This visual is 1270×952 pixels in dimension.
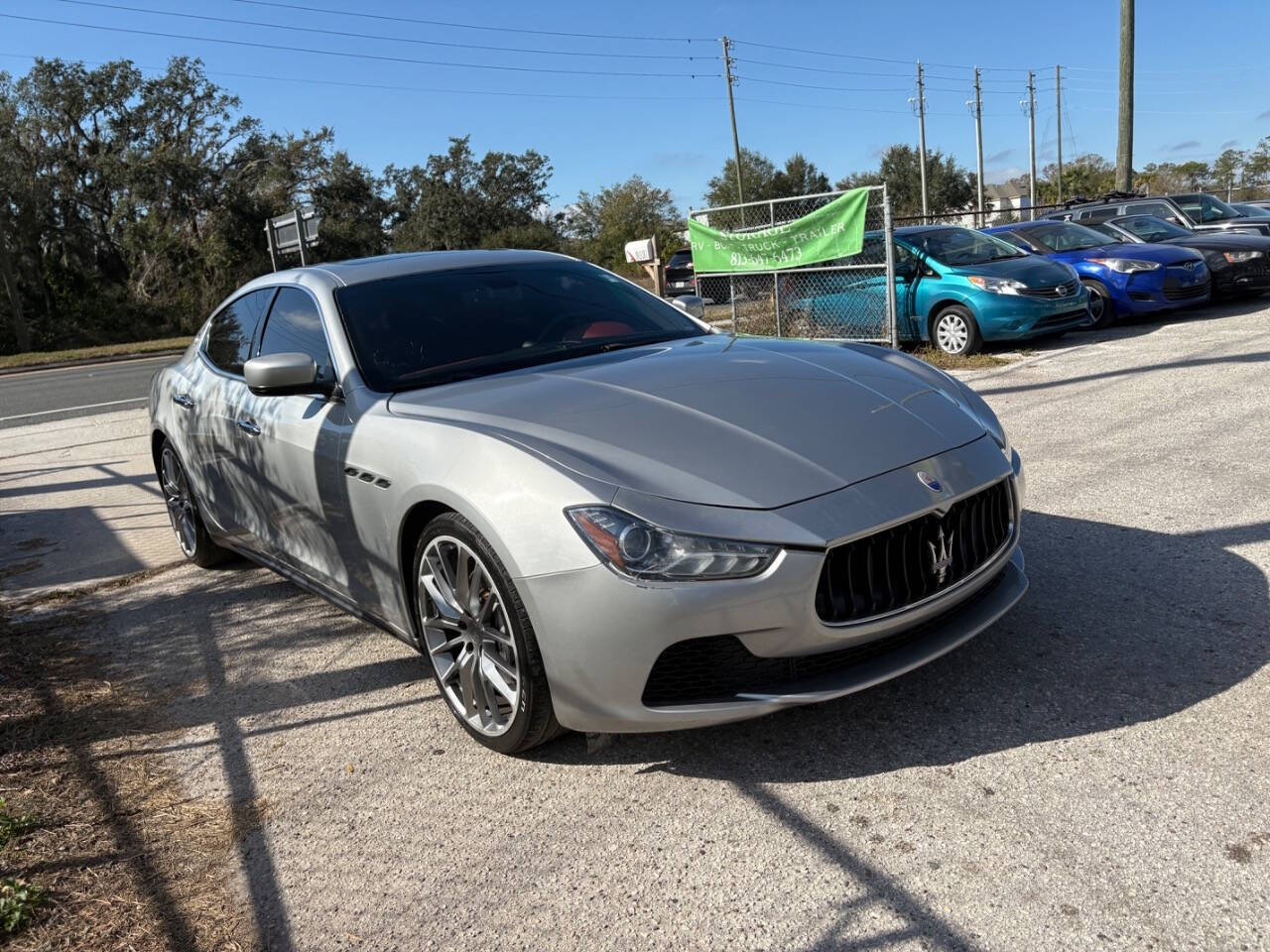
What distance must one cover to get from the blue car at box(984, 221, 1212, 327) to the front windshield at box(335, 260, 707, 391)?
981cm

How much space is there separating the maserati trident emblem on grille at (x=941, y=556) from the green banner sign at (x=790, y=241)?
8.41m

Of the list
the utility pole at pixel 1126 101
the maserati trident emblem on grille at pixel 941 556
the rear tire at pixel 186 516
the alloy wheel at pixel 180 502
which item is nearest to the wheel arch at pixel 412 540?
the maserati trident emblem on grille at pixel 941 556

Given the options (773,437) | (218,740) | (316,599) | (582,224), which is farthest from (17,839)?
(582,224)

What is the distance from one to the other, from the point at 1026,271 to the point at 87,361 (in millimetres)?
29272

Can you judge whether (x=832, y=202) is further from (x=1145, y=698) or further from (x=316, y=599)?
(x=1145, y=698)

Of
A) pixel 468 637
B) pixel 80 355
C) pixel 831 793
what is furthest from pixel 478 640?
pixel 80 355

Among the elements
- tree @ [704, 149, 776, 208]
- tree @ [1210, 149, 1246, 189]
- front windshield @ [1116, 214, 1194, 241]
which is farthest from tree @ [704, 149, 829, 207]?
front windshield @ [1116, 214, 1194, 241]

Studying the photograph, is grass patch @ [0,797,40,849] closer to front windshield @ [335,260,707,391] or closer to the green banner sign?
front windshield @ [335,260,707,391]

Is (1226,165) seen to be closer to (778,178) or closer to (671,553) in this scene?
(778,178)

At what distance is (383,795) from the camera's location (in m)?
3.16

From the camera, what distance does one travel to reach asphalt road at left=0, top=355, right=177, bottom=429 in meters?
15.6

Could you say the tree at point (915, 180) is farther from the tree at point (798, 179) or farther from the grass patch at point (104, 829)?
the grass patch at point (104, 829)

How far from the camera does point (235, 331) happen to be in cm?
519

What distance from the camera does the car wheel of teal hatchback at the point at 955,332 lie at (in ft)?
37.3
